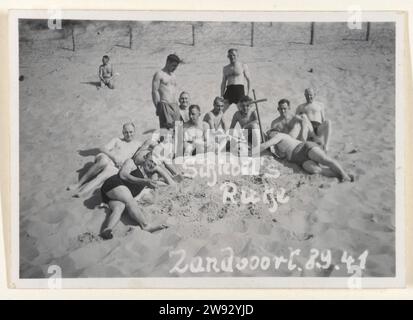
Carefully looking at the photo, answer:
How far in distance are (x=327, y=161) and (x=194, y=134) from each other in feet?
3.50

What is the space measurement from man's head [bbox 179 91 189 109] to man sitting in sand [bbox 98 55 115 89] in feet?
1.80

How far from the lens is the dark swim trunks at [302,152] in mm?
3670

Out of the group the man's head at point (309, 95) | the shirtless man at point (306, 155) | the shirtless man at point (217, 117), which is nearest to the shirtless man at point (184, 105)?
the shirtless man at point (217, 117)

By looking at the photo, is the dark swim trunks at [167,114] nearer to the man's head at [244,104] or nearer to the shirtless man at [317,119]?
the man's head at [244,104]

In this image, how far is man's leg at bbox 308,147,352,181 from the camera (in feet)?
11.9

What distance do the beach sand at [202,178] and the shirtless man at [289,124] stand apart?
0.21 feet

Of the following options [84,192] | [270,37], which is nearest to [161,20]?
[270,37]

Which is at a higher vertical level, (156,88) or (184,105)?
(156,88)

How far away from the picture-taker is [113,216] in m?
3.54

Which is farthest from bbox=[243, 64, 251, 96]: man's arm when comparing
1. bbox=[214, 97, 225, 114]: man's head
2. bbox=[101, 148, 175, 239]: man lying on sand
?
bbox=[101, 148, 175, 239]: man lying on sand

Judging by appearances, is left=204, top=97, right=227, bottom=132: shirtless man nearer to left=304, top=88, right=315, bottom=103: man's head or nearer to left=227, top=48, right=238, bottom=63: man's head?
left=227, top=48, right=238, bottom=63: man's head
